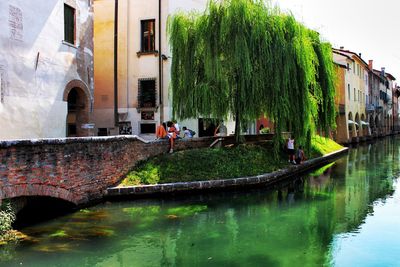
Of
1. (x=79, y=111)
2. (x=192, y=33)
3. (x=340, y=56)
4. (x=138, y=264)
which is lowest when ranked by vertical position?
(x=138, y=264)

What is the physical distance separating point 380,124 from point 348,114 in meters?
24.0

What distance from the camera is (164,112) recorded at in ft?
70.9

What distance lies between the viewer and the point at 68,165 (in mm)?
10664

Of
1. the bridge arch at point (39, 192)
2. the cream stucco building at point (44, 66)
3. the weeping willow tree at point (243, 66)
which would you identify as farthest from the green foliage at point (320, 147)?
the bridge arch at point (39, 192)

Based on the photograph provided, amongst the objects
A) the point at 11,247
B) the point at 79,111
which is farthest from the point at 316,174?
the point at 11,247

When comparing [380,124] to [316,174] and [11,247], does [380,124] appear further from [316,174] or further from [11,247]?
[11,247]

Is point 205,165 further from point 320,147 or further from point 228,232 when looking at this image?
point 320,147

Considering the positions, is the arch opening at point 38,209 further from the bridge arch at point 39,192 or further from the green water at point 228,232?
the green water at point 228,232

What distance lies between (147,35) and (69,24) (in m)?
6.03

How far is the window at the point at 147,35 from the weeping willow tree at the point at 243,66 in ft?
15.3

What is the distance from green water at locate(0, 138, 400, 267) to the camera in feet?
24.7

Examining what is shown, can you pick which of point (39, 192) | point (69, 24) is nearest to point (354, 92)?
point (69, 24)

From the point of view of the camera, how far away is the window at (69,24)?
54.8 feet

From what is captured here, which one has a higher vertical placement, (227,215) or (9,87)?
(9,87)
